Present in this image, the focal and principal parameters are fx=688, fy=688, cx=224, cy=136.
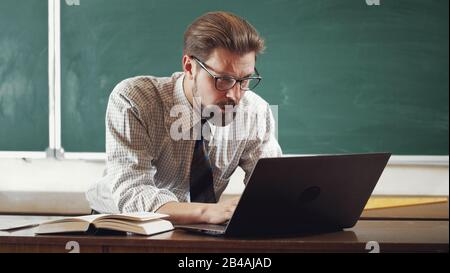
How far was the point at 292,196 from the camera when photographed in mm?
1482

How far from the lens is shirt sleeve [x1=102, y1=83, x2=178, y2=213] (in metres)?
1.82

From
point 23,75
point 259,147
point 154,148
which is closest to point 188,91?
point 154,148

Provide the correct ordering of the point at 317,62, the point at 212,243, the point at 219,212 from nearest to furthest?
the point at 212,243, the point at 219,212, the point at 317,62

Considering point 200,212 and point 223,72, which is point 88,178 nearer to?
point 223,72

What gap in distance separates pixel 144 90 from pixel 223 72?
281 millimetres

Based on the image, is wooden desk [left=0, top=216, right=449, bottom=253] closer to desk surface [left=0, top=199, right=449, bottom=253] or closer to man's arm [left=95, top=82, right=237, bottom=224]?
desk surface [left=0, top=199, right=449, bottom=253]

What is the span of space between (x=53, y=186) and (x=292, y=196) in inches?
76.8

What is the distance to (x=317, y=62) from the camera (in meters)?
3.11

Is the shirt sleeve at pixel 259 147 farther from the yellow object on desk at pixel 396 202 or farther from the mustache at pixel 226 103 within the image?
the yellow object on desk at pixel 396 202

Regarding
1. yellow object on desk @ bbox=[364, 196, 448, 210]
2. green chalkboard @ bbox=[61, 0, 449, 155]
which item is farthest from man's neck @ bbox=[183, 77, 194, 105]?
green chalkboard @ bbox=[61, 0, 449, 155]

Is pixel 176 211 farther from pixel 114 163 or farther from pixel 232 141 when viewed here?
pixel 232 141
